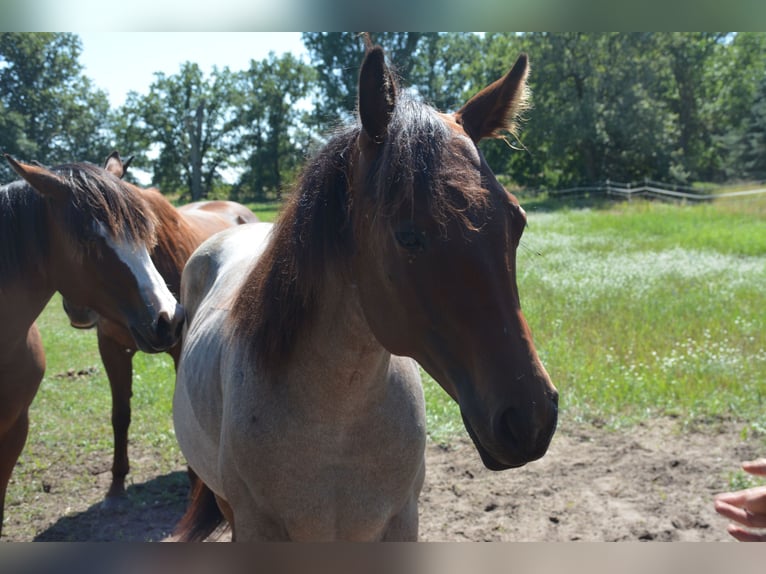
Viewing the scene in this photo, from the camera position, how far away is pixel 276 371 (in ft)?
5.29

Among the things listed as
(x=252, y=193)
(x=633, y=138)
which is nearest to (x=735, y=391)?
(x=252, y=193)

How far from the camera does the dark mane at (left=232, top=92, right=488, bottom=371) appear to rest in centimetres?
124

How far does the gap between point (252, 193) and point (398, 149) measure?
2.17 metres

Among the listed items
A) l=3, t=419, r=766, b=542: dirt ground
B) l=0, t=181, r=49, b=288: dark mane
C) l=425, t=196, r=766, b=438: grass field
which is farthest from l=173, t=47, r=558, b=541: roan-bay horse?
l=3, t=419, r=766, b=542: dirt ground

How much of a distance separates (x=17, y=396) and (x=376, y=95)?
2.36m

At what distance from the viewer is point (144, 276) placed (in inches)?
98.3

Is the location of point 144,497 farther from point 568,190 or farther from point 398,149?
point 568,190

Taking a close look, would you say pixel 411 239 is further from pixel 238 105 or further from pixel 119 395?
pixel 119 395

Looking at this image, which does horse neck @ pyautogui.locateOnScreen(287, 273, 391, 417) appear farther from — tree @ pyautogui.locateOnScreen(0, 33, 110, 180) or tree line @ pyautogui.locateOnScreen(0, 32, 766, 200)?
tree @ pyautogui.locateOnScreen(0, 33, 110, 180)

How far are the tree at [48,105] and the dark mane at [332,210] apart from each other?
1.17 m

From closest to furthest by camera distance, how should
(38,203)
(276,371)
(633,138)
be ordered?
(276,371)
(38,203)
(633,138)

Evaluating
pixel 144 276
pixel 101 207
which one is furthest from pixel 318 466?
pixel 101 207

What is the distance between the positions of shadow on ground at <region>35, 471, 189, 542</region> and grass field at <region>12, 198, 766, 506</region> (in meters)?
0.41

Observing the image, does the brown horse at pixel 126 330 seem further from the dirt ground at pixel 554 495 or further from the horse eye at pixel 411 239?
the horse eye at pixel 411 239
